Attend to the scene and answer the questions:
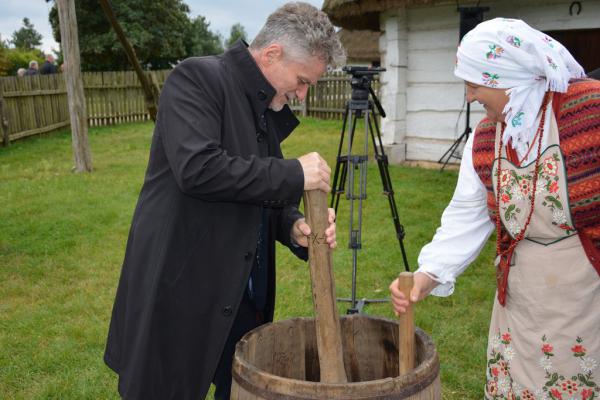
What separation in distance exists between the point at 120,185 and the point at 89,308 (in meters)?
4.04

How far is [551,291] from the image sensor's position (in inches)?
75.0

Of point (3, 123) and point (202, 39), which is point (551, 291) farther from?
point (202, 39)

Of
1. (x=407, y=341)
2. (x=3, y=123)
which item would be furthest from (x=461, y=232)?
(x=3, y=123)

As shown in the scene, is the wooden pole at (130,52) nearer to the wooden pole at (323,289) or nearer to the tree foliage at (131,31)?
the wooden pole at (323,289)

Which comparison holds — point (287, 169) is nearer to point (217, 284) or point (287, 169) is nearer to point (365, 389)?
point (217, 284)

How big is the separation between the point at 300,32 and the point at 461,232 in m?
0.86

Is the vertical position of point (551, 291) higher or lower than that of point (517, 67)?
lower

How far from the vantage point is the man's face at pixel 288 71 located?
1.94m

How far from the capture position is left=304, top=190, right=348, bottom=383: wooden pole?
186 centimetres

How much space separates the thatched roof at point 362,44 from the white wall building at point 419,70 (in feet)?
23.1

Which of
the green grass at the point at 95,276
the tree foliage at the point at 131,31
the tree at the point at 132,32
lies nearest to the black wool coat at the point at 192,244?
Answer: the green grass at the point at 95,276

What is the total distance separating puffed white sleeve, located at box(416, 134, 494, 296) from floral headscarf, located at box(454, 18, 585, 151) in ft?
0.77

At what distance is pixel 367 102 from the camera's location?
4246 millimetres

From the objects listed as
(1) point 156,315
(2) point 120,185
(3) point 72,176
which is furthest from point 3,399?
(3) point 72,176
